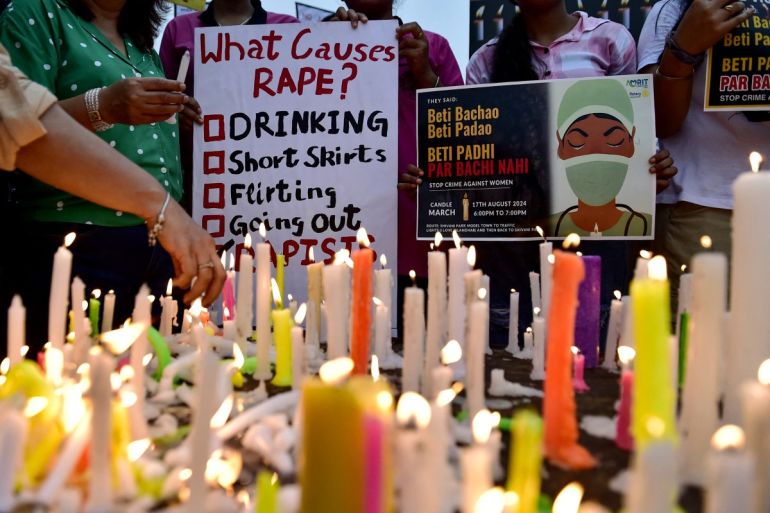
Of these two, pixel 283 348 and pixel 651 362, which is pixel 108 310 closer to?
pixel 283 348

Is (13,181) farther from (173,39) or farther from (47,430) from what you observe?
(47,430)

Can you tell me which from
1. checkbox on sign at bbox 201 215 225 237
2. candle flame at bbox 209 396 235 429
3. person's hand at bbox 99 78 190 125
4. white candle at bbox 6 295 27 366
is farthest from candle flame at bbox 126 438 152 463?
checkbox on sign at bbox 201 215 225 237

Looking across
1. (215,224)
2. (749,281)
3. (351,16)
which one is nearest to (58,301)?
(749,281)

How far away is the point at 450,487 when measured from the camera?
0.68 metres

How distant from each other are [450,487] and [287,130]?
2.17 meters

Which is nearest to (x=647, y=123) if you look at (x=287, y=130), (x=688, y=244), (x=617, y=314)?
(x=688, y=244)

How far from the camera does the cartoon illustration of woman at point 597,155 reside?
86.2 inches

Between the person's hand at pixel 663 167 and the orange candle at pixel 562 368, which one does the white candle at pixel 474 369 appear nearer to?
the orange candle at pixel 562 368

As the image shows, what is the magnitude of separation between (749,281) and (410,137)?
2.03 metres

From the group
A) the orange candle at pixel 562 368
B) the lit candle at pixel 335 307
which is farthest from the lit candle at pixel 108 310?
the orange candle at pixel 562 368

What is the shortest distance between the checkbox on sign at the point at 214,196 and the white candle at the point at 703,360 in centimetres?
218

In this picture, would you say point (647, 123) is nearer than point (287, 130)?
Yes

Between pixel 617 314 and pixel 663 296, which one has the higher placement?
pixel 663 296

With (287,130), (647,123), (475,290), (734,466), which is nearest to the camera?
(734,466)
